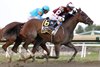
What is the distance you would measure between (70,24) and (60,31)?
430 millimetres

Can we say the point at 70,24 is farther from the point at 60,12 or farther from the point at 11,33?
the point at 11,33

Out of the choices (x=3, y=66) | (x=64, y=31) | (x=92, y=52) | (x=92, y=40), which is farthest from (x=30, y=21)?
(x=92, y=52)

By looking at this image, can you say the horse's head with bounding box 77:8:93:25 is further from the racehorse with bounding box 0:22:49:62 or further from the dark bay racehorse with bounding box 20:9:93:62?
the racehorse with bounding box 0:22:49:62

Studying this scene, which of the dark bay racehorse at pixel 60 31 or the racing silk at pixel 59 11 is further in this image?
the racing silk at pixel 59 11

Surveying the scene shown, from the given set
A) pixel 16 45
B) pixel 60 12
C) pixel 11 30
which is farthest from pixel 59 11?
pixel 16 45

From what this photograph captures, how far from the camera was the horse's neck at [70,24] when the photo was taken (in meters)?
11.9

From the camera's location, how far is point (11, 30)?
1241 centimetres

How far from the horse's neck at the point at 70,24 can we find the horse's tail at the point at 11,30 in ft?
4.90

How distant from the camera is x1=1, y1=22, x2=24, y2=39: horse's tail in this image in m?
12.3

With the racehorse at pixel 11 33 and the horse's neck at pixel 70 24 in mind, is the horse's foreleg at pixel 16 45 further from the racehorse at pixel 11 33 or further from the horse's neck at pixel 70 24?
the horse's neck at pixel 70 24

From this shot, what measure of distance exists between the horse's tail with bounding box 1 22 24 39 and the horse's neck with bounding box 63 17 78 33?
1492mm

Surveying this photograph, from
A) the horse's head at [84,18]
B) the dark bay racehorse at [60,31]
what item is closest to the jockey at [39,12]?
the dark bay racehorse at [60,31]

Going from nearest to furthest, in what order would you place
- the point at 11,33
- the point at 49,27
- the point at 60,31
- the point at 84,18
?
1. the point at 60,31
2. the point at 49,27
3. the point at 84,18
4. the point at 11,33

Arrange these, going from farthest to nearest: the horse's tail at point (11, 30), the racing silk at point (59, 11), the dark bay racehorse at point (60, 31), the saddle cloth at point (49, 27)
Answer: the horse's tail at point (11, 30), the racing silk at point (59, 11), the saddle cloth at point (49, 27), the dark bay racehorse at point (60, 31)
